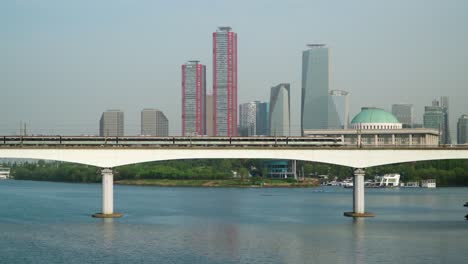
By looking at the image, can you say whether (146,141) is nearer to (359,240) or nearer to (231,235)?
(231,235)

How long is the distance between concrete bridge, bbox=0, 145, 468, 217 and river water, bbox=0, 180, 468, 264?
166 inches

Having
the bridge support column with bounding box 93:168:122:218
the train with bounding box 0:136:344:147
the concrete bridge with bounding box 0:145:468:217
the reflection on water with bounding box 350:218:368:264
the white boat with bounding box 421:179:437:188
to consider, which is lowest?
the reflection on water with bounding box 350:218:368:264

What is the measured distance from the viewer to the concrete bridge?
8163cm

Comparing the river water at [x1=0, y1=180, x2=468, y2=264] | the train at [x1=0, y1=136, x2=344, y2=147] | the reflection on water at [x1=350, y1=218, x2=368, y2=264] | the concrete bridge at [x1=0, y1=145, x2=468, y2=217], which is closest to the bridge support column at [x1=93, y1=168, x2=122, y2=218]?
the concrete bridge at [x1=0, y1=145, x2=468, y2=217]

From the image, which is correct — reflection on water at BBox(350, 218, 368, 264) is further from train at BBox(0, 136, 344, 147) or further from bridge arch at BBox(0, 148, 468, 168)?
train at BBox(0, 136, 344, 147)

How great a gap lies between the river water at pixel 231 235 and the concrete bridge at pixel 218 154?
13.8ft

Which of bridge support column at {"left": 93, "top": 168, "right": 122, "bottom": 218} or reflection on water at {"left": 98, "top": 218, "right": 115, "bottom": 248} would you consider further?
bridge support column at {"left": 93, "top": 168, "right": 122, "bottom": 218}

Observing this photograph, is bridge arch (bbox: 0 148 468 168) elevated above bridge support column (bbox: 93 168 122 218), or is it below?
above

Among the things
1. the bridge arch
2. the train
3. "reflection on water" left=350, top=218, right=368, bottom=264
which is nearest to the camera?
"reflection on water" left=350, top=218, right=368, bottom=264

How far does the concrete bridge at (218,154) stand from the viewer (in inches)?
3214

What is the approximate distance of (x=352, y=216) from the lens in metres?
88.6

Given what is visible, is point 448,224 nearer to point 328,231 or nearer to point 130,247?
point 328,231

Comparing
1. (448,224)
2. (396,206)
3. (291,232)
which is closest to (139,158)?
(291,232)

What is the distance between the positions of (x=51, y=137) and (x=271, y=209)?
3445cm
